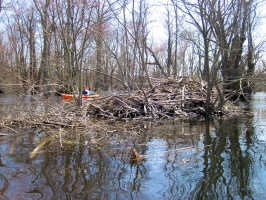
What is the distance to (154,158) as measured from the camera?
6484mm

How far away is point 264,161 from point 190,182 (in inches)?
84.3

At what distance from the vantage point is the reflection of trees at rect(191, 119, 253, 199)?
452 centimetres

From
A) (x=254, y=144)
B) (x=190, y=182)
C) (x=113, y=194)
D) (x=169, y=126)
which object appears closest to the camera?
(x=113, y=194)

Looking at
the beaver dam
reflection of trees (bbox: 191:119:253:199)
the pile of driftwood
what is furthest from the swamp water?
the pile of driftwood

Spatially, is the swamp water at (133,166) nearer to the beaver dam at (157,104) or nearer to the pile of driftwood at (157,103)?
the beaver dam at (157,104)

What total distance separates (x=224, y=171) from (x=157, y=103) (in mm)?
8964

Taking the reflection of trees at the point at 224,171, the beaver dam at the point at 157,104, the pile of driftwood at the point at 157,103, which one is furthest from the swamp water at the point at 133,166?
the pile of driftwood at the point at 157,103

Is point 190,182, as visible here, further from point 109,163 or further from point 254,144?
point 254,144

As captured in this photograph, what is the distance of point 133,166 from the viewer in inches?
231

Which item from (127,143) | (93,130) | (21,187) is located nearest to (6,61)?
(93,130)

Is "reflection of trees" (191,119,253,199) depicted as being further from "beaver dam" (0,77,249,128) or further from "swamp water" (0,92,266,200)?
"beaver dam" (0,77,249,128)

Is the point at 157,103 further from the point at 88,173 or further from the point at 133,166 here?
the point at 88,173

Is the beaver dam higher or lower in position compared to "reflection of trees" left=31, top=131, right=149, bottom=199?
higher

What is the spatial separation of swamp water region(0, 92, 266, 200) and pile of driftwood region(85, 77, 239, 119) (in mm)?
4571
